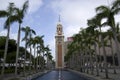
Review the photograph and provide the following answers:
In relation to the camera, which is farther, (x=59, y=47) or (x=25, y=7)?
(x=59, y=47)

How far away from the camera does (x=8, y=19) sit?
34344 mm

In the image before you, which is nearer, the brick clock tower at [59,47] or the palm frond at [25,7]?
the palm frond at [25,7]

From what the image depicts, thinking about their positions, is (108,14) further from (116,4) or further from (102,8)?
(116,4)

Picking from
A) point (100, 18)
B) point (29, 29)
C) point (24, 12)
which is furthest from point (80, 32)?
point (100, 18)

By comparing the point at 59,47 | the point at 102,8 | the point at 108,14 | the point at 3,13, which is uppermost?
the point at 59,47

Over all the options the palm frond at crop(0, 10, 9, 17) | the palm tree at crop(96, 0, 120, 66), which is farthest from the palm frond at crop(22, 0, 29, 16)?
the palm tree at crop(96, 0, 120, 66)

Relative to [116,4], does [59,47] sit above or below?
above

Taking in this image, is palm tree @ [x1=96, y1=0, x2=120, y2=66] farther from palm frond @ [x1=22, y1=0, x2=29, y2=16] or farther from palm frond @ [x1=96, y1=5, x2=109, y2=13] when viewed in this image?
palm frond @ [x1=22, y1=0, x2=29, y2=16]

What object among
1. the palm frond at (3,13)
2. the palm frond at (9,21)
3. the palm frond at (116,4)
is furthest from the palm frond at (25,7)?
the palm frond at (116,4)

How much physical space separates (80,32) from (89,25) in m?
19.4

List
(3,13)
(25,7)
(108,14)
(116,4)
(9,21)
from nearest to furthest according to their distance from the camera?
(116,4), (108,14), (3,13), (9,21), (25,7)

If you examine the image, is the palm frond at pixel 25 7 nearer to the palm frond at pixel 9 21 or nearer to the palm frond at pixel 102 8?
the palm frond at pixel 9 21

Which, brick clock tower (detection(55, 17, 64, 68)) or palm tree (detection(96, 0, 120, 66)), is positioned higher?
brick clock tower (detection(55, 17, 64, 68))

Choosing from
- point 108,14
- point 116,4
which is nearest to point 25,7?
point 108,14
